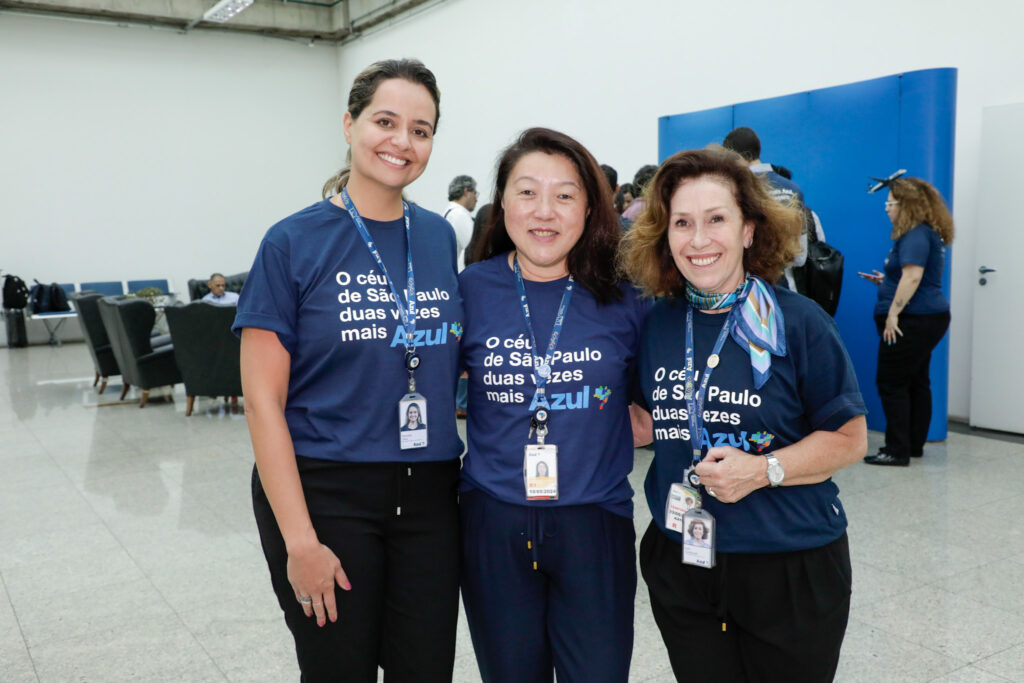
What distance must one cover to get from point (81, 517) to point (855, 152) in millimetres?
5010

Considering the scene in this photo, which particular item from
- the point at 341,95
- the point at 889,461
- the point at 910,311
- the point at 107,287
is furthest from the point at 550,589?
the point at 341,95

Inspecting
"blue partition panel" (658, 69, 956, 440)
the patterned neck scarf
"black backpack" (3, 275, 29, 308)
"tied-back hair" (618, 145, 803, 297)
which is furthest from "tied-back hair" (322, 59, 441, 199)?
"black backpack" (3, 275, 29, 308)

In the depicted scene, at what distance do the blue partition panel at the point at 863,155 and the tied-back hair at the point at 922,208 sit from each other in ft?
1.37

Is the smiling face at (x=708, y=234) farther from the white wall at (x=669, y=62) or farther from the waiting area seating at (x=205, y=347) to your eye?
the waiting area seating at (x=205, y=347)

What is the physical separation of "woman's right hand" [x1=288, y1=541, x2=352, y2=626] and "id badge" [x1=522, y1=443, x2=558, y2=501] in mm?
365

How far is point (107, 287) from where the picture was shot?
11.8 meters

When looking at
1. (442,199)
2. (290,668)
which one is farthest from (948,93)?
(442,199)

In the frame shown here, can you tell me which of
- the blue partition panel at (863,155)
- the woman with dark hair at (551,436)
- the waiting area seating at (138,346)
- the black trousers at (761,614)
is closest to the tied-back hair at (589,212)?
the woman with dark hair at (551,436)

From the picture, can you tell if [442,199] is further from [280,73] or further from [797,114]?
[797,114]

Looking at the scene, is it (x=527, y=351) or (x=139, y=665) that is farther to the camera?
(x=139, y=665)

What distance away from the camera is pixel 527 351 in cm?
144

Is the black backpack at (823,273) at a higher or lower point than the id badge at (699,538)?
higher

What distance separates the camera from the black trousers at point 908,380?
437cm

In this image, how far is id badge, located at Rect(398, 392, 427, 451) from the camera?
4.56 ft
